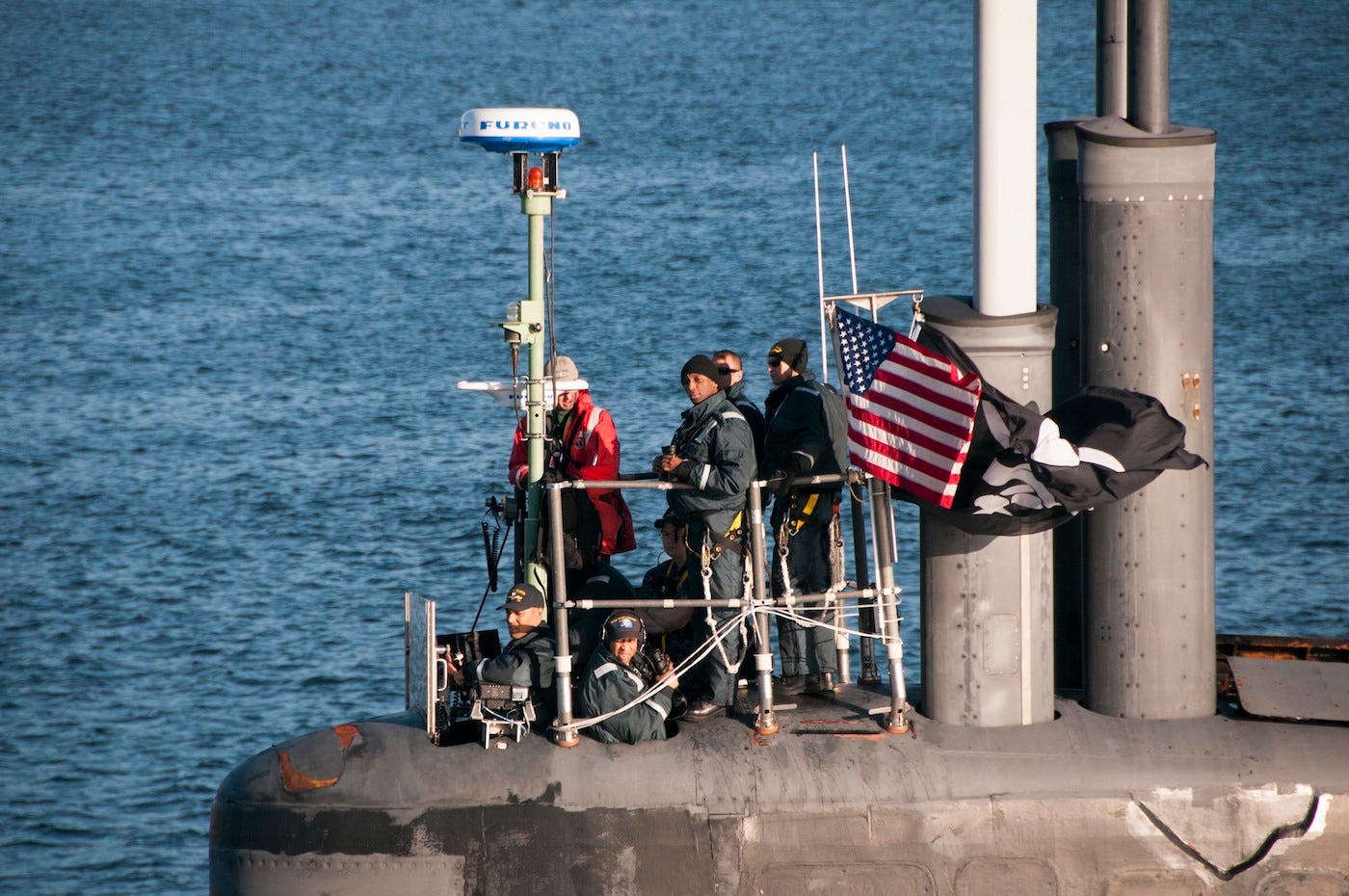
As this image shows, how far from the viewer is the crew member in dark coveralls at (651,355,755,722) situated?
1180 cm

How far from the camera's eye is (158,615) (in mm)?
32719

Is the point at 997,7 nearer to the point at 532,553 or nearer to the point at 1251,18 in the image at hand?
the point at 532,553

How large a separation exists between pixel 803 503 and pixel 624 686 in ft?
6.52

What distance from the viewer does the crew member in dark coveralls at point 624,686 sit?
11375 mm

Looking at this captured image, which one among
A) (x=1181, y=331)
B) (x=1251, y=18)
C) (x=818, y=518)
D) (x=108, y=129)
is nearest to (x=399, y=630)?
(x=818, y=518)

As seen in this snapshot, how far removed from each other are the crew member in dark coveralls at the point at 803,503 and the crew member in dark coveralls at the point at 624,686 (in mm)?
1057

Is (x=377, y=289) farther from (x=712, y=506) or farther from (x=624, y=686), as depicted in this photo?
(x=624, y=686)

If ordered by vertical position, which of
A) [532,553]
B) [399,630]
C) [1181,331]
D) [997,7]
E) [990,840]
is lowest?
[399,630]

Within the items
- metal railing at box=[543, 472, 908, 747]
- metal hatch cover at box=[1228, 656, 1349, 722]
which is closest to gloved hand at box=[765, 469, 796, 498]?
metal railing at box=[543, 472, 908, 747]

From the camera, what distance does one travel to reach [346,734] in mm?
11664

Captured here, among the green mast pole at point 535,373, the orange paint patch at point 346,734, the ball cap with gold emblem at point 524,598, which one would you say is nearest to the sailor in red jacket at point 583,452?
the green mast pole at point 535,373

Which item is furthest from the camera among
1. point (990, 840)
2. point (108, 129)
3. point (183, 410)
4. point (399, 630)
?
point (108, 129)

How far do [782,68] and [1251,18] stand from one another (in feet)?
85.5

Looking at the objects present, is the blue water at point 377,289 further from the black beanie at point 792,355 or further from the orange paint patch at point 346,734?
the black beanie at point 792,355
